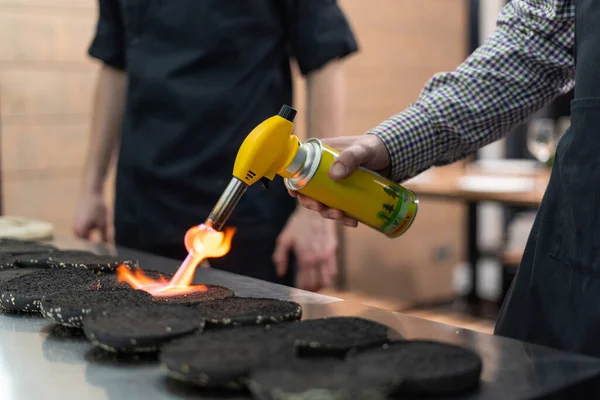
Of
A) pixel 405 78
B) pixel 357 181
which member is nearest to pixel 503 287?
pixel 405 78

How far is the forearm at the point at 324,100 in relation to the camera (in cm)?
163

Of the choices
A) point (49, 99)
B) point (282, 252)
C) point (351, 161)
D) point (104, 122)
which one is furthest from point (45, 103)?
point (351, 161)

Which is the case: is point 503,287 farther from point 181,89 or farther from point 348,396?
point 348,396

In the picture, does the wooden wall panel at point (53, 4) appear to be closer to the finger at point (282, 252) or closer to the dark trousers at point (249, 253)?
the dark trousers at point (249, 253)

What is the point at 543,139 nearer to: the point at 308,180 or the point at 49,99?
the point at 49,99

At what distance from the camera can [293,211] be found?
5.46 ft

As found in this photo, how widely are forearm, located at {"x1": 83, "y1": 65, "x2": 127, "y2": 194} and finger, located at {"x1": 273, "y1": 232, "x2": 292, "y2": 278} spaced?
60 cm

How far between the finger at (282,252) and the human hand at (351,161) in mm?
401

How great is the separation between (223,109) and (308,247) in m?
0.34

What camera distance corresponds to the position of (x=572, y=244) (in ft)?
3.08

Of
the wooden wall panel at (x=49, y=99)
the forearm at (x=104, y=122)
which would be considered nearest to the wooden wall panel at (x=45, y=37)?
the wooden wall panel at (x=49, y=99)

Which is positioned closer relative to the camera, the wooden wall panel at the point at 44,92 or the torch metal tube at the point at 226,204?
the torch metal tube at the point at 226,204

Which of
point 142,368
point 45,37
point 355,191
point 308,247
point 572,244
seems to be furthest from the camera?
point 45,37

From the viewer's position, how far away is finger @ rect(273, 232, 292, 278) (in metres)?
1.53
